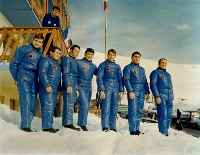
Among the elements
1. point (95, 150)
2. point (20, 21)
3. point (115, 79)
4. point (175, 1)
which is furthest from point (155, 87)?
point (20, 21)

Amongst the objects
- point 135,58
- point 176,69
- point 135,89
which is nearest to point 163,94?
point 135,89

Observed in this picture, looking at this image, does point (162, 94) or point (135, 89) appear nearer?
point (135, 89)

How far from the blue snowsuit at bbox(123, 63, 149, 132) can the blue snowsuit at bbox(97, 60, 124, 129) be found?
0.15 m

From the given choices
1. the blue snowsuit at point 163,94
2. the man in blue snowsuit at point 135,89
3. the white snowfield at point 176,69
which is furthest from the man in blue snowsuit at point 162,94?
the white snowfield at point 176,69

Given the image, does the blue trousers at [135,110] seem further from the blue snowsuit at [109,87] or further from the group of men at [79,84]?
the blue snowsuit at [109,87]

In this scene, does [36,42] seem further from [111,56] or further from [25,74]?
[111,56]

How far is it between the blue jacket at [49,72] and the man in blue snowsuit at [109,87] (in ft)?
2.36

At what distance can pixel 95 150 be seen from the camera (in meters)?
3.34

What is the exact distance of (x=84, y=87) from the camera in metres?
4.64

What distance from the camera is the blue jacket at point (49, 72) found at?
4.11 metres

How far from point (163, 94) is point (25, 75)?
2284 mm

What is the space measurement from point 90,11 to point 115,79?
1304 mm

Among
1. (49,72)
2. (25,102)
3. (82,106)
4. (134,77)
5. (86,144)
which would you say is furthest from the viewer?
(134,77)

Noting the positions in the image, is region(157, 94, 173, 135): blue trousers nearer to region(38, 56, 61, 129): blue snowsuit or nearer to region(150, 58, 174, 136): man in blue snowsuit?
region(150, 58, 174, 136): man in blue snowsuit
